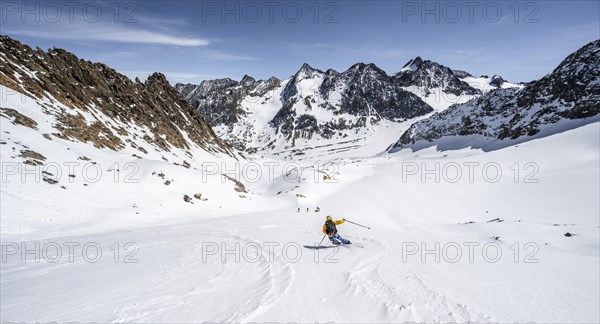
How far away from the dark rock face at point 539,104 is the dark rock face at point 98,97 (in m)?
97.3

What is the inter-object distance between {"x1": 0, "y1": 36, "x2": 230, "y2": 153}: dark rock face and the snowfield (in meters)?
10.1

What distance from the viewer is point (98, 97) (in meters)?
64.4

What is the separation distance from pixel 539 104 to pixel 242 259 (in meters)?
127

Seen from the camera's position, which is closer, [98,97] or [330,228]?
[330,228]

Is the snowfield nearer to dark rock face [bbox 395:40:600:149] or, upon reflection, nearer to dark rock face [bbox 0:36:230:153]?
dark rock face [bbox 0:36:230:153]

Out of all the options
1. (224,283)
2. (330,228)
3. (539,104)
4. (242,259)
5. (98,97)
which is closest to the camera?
(224,283)

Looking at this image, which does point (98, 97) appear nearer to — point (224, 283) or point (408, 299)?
point (224, 283)

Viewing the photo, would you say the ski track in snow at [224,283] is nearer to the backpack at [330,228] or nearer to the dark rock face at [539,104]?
the backpack at [330,228]

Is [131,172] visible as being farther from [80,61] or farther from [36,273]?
[80,61]

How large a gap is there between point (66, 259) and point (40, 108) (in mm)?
38476

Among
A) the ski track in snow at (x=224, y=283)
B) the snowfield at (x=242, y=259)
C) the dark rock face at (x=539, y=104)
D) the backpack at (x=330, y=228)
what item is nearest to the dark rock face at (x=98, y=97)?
the snowfield at (x=242, y=259)

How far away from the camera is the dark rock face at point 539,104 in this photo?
292ft

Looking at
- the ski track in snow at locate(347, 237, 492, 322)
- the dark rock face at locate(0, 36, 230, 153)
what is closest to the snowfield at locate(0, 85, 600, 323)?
the ski track in snow at locate(347, 237, 492, 322)

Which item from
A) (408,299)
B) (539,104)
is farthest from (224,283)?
(539,104)
